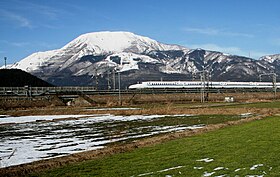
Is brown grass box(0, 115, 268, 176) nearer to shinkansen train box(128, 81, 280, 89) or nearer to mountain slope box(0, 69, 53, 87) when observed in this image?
shinkansen train box(128, 81, 280, 89)

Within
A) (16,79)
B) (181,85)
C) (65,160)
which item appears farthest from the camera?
(16,79)

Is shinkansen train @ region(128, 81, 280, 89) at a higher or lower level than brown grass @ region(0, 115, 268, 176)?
higher

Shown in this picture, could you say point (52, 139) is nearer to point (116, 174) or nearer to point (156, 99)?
point (116, 174)

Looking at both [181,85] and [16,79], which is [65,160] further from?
[16,79]

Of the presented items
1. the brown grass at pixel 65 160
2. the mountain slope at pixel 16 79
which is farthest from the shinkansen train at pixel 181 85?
the brown grass at pixel 65 160

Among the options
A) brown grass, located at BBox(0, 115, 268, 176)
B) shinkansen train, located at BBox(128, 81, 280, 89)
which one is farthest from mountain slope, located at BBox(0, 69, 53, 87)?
brown grass, located at BBox(0, 115, 268, 176)

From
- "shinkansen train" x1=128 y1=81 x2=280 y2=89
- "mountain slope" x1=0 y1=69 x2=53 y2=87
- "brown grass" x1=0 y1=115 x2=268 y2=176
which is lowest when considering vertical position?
"brown grass" x1=0 y1=115 x2=268 y2=176

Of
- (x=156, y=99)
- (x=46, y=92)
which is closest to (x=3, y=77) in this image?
(x=46, y=92)

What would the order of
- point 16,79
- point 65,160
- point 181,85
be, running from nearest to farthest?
point 65,160 < point 181,85 < point 16,79

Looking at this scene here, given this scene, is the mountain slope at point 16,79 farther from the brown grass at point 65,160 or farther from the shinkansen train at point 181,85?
the brown grass at point 65,160

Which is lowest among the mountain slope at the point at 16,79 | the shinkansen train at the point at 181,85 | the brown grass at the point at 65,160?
the brown grass at the point at 65,160

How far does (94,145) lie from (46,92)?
2478 inches

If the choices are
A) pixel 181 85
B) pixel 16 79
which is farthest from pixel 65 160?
pixel 16 79

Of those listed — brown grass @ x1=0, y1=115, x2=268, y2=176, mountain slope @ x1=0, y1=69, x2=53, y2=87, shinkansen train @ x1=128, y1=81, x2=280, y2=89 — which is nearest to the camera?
brown grass @ x1=0, y1=115, x2=268, y2=176
